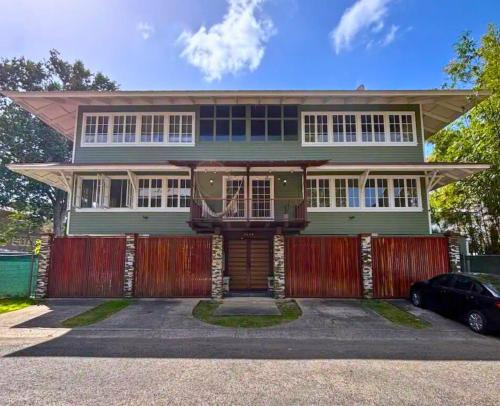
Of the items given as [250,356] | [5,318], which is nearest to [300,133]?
[250,356]

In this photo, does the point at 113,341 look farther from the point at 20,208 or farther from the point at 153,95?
the point at 20,208

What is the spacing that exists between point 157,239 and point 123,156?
200 inches

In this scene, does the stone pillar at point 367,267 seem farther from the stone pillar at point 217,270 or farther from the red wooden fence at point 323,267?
the stone pillar at point 217,270

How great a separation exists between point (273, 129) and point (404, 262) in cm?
819

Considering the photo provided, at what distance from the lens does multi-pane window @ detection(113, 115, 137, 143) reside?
1489 cm

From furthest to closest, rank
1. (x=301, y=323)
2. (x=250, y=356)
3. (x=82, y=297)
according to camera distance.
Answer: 1. (x=82, y=297)
2. (x=301, y=323)
3. (x=250, y=356)

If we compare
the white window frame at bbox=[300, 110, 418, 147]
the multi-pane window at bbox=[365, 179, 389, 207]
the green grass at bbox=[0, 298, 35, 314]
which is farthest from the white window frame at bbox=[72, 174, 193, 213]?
the multi-pane window at bbox=[365, 179, 389, 207]

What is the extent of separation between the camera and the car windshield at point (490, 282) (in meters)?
7.93

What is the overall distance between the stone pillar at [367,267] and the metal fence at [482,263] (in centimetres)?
505

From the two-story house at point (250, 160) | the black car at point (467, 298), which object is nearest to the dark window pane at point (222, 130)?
the two-story house at point (250, 160)

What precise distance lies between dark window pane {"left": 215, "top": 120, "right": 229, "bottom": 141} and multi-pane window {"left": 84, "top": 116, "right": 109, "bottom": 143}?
211 inches

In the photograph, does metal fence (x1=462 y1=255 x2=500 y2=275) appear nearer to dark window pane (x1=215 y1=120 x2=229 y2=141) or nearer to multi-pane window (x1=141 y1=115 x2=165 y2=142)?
dark window pane (x1=215 y1=120 x2=229 y2=141)

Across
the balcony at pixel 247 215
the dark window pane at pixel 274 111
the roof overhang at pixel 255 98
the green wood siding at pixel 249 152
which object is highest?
the roof overhang at pixel 255 98

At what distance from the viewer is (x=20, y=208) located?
87.8 ft
